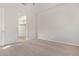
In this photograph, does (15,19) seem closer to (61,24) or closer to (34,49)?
(34,49)

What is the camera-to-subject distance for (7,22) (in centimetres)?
310

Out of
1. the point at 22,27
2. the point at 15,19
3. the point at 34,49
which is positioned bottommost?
the point at 34,49

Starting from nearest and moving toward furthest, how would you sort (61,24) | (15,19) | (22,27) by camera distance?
(22,27) < (15,19) < (61,24)

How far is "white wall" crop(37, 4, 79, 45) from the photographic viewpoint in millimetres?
3154

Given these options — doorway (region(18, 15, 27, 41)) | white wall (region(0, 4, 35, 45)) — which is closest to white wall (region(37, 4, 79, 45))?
white wall (region(0, 4, 35, 45))

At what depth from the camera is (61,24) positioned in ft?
11.7

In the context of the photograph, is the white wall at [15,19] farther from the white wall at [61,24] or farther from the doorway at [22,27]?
the white wall at [61,24]

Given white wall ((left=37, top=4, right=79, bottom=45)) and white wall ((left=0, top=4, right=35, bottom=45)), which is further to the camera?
white wall ((left=37, top=4, right=79, bottom=45))

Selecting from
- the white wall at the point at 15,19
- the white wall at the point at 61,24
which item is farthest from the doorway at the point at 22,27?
the white wall at the point at 61,24

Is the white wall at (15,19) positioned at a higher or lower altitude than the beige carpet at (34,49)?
higher

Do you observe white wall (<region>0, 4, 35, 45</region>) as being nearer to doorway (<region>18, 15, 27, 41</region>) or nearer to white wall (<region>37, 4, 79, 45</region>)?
doorway (<region>18, 15, 27, 41</region>)

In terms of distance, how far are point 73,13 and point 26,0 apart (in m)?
1.70

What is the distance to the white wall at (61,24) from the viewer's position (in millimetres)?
3154

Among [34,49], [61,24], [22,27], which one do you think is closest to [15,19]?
[22,27]
